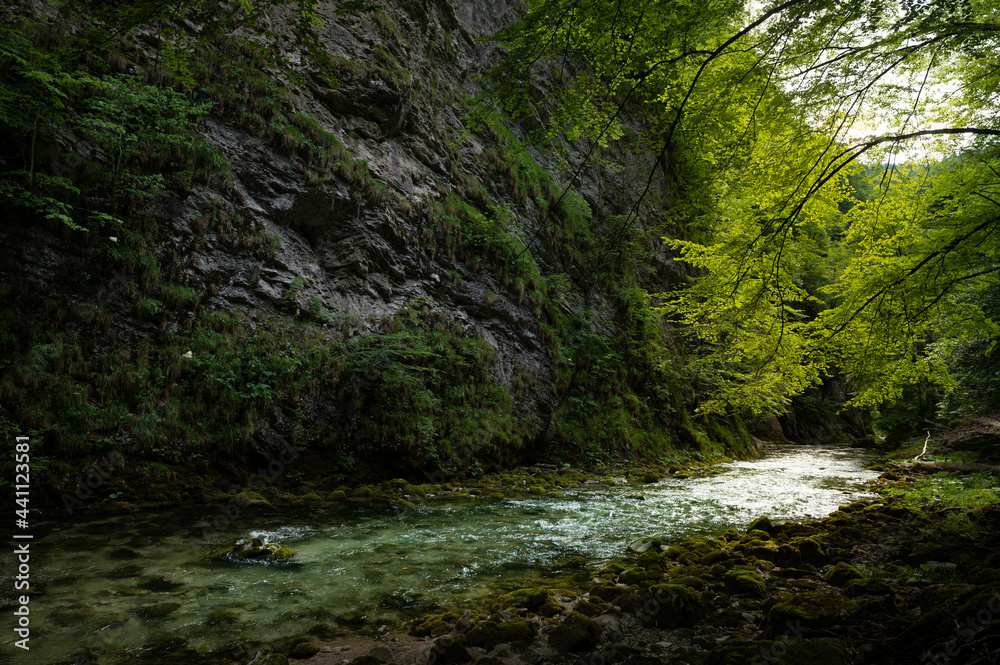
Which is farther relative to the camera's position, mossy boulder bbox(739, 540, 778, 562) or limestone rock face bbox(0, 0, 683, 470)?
limestone rock face bbox(0, 0, 683, 470)

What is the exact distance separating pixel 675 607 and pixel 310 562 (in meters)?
3.45

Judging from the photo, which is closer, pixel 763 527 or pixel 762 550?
pixel 762 550

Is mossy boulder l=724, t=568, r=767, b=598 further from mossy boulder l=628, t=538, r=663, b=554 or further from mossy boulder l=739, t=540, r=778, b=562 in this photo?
mossy boulder l=628, t=538, r=663, b=554

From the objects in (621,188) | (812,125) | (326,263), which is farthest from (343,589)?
(621,188)

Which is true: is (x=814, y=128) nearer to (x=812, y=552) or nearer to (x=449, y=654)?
A: (x=812, y=552)

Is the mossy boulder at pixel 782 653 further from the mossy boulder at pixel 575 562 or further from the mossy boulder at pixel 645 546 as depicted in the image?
the mossy boulder at pixel 645 546

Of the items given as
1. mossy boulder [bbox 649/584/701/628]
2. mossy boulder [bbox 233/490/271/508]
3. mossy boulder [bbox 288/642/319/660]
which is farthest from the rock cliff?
mossy boulder [bbox 288/642/319/660]

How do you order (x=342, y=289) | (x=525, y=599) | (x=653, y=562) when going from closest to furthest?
(x=525, y=599)
(x=653, y=562)
(x=342, y=289)

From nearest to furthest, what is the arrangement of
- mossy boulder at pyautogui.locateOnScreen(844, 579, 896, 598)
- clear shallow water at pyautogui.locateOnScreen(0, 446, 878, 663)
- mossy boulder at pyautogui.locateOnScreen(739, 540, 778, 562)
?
clear shallow water at pyautogui.locateOnScreen(0, 446, 878, 663)
mossy boulder at pyautogui.locateOnScreen(844, 579, 896, 598)
mossy boulder at pyautogui.locateOnScreen(739, 540, 778, 562)

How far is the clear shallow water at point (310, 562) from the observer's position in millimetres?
3156

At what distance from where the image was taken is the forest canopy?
3402 mm

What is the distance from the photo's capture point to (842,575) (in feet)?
12.4

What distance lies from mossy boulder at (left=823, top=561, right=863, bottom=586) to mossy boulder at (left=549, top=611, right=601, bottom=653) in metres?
2.25

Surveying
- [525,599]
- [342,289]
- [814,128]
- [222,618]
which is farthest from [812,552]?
[342,289]
